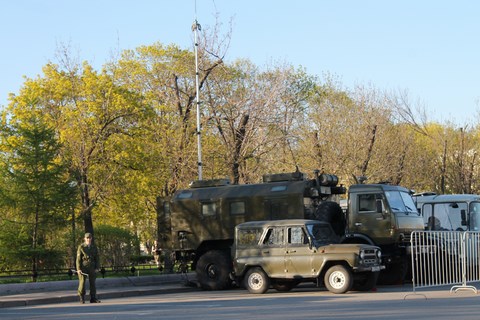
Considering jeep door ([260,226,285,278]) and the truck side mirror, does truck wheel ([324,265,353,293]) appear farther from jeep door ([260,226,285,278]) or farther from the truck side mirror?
the truck side mirror

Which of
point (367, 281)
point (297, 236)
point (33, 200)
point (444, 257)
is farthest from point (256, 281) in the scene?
point (33, 200)

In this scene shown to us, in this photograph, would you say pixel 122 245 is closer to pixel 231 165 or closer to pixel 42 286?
pixel 231 165

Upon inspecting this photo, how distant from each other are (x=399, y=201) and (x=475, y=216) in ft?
19.6

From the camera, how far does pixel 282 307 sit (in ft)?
59.2

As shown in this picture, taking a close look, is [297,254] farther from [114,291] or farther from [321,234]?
[114,291]

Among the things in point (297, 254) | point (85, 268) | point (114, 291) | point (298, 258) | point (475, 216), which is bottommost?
point (114, 291)

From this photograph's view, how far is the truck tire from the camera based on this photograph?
86.0 feet

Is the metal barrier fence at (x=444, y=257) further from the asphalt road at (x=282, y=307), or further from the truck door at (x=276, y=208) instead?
the truck door at (x=276, y=208)

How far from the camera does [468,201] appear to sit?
1221 inches

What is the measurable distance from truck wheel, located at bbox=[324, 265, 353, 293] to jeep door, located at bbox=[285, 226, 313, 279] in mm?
573

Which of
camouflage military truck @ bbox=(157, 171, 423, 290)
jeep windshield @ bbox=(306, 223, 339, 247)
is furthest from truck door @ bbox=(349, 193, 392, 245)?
jeep windshield @ bbox=(306, 223, 339, 247)

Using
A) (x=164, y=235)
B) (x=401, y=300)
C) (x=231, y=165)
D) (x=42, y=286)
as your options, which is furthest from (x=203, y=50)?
(x=401, y=300)

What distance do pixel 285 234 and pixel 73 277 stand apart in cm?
1065

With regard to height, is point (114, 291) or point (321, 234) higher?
point (321, 234)
